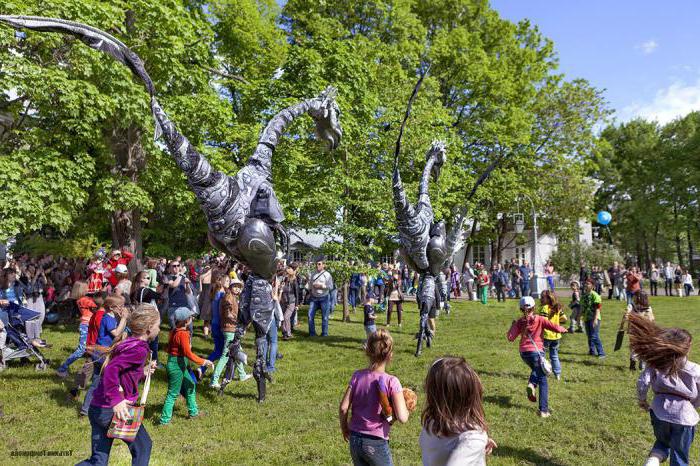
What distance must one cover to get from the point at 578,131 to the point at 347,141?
17376 millimetres

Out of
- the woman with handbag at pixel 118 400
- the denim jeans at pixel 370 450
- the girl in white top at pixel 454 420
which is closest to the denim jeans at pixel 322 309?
the woman with handbag at pixel 118 400

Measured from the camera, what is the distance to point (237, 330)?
259 inches

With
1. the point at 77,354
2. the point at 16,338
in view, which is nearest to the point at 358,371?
the point at 77,354

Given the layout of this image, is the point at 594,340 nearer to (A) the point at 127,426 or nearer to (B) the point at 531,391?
(B) the point at 531,391

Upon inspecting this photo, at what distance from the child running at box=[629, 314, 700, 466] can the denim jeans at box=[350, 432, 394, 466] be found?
2.26 meters

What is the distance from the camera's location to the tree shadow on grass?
16.1ft

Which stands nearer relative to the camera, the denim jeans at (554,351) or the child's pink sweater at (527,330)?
the child's pink sweater at (527,330)

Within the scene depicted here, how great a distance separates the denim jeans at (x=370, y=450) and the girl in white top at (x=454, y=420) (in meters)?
0.74

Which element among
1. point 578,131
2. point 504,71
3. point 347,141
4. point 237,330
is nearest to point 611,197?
point 578,131

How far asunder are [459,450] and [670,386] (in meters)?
2.50

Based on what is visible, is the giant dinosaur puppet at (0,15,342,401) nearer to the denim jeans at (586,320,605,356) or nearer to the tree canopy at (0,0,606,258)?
the tree canopy at (0,0,606,258)

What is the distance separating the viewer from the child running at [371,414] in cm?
326

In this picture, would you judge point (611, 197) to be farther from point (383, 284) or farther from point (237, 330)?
point (237, 330)

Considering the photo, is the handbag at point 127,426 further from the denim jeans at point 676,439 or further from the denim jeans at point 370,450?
the denim jeans at point 676,439
